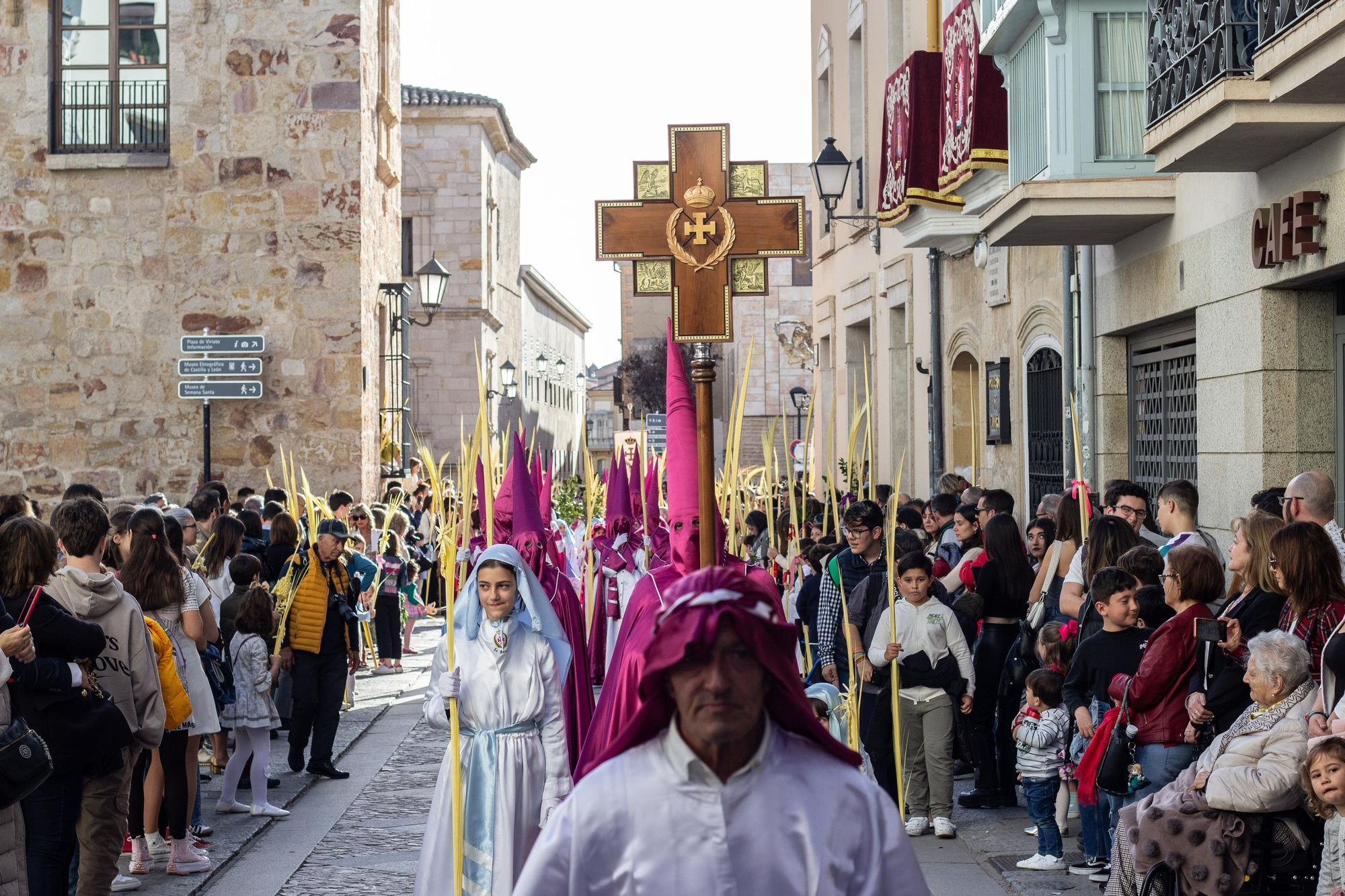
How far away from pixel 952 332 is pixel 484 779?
12.1 meters

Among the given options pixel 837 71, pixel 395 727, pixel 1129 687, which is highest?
pixel 837 71

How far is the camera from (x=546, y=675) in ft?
20.8

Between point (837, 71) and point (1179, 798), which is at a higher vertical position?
point (837, 71)

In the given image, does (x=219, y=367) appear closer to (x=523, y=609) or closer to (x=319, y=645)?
(x=319, y=645)

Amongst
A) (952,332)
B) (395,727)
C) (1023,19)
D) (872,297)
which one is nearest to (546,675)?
(395,727)

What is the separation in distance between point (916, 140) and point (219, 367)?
9.88 m

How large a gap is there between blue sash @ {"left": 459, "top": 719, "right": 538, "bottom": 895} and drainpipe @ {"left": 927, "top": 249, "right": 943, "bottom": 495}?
12095 millimetres

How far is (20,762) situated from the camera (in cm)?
515

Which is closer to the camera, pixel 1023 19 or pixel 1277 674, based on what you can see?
pixel 1277 674

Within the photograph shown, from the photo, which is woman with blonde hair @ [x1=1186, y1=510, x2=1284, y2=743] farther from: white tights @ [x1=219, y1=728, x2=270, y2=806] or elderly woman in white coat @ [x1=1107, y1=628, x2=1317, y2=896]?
white tights @ [x1=219, y1=728, x2=270, y2=806]

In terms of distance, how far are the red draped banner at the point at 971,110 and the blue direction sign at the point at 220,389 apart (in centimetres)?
988

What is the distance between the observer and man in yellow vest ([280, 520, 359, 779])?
997cm

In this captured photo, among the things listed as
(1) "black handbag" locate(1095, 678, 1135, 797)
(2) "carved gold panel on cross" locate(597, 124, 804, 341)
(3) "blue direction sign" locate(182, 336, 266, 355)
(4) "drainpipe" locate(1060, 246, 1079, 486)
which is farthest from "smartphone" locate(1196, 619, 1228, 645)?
(3) "blue direction sign" locate(182, 336, 266, 355)

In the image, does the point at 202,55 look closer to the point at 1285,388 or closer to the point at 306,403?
the point at 306,403
